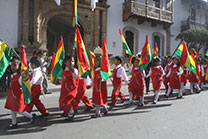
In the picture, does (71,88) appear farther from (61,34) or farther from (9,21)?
(61,34)

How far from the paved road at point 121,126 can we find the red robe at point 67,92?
1.28 ft

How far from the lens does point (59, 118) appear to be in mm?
4516

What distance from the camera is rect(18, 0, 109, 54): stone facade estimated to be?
11930 mm

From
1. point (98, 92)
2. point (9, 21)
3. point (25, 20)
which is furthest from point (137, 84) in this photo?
point (9, 21)

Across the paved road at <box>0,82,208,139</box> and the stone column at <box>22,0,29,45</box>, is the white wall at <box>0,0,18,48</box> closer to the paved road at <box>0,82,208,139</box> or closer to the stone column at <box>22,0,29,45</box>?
the stone column at <box>22,0,29,45</box>

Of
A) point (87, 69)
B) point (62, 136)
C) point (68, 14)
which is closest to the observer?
point (62, 136)

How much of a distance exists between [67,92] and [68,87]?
0.11m

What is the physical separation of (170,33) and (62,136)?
18730 millimetres

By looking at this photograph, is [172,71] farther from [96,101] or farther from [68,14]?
[68,14]

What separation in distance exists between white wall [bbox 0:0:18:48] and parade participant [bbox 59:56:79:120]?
897 cm

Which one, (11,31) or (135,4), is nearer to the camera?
(11,31)

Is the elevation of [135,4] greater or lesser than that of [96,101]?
greater

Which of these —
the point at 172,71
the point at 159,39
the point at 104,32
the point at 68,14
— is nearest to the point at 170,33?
the point at 159,39

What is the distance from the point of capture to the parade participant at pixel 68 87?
414cm
